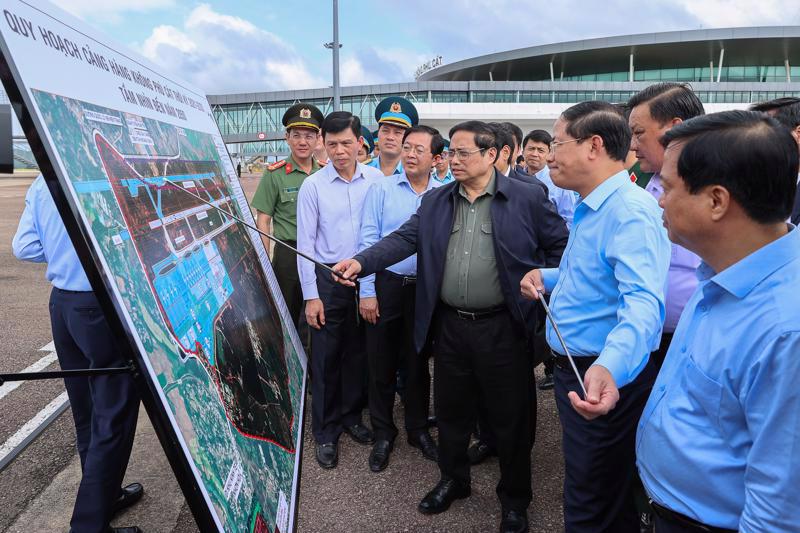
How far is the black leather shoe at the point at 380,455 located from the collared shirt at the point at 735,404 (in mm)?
1983

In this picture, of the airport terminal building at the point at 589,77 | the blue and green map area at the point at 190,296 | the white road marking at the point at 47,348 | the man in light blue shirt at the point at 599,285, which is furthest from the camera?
the airport terminal building at the point at 589,77

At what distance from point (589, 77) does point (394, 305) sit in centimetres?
5689

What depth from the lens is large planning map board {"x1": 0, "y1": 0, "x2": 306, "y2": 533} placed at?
4.01 ft

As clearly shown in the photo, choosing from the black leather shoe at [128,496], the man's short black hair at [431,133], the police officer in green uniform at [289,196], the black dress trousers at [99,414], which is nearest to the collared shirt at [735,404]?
the black dress trousers at [99,414]

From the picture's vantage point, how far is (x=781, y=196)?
1079 mm

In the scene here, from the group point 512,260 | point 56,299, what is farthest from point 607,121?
point 56,299

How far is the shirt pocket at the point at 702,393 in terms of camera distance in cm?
110

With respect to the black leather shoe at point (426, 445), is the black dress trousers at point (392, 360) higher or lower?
higher

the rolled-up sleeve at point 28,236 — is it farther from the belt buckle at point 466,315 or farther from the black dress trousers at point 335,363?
the belt buckle at point 466,315

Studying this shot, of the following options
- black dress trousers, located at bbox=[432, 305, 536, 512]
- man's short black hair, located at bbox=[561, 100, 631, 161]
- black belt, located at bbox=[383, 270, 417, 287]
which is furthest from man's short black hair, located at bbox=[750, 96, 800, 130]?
black belt, located at bbox=[383, 270, 417, 287]

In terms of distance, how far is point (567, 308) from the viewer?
1965 mm

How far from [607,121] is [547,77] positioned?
59.2 metres

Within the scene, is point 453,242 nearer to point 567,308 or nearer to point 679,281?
point 567,308

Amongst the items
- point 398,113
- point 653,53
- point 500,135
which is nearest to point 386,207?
point 500,135
